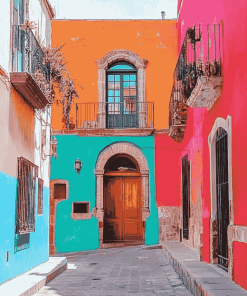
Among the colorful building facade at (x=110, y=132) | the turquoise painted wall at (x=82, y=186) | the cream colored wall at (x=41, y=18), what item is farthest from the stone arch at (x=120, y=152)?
the cream colored wall at (x=41, y=18)

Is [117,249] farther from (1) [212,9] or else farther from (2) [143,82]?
(1) [212,9]

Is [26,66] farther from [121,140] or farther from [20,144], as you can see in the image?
[121,140]

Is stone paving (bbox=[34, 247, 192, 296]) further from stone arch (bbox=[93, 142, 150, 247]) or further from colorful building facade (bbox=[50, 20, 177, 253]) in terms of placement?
stone arch (bbox=[93, 142, 150, 247])

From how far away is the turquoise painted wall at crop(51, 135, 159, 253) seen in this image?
1577cm

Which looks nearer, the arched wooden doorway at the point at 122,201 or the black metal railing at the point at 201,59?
the black metal railing at the point at 201,59

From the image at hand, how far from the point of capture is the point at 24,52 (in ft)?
27.0

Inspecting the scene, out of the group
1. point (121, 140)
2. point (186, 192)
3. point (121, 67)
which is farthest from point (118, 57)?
point (186, 192)

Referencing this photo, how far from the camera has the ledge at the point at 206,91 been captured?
7.93 meters

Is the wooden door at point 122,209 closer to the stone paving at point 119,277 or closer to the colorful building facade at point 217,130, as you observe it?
the stone paving at point 119,277

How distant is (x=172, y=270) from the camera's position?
33.2 feet

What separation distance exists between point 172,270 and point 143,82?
8367 mm

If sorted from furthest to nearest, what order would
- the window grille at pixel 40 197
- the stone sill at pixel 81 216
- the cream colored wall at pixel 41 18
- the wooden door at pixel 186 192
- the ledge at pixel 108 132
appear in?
the ledge at pixel 108 132 < the stone sill at pixel 81 216 < the wooden door at pixel 186 192 < the window grille at pixel 40 197 < the cream colored wall at pixel 41 18

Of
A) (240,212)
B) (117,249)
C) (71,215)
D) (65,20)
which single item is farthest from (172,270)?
(65,20)

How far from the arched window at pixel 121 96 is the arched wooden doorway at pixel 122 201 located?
131 cm
